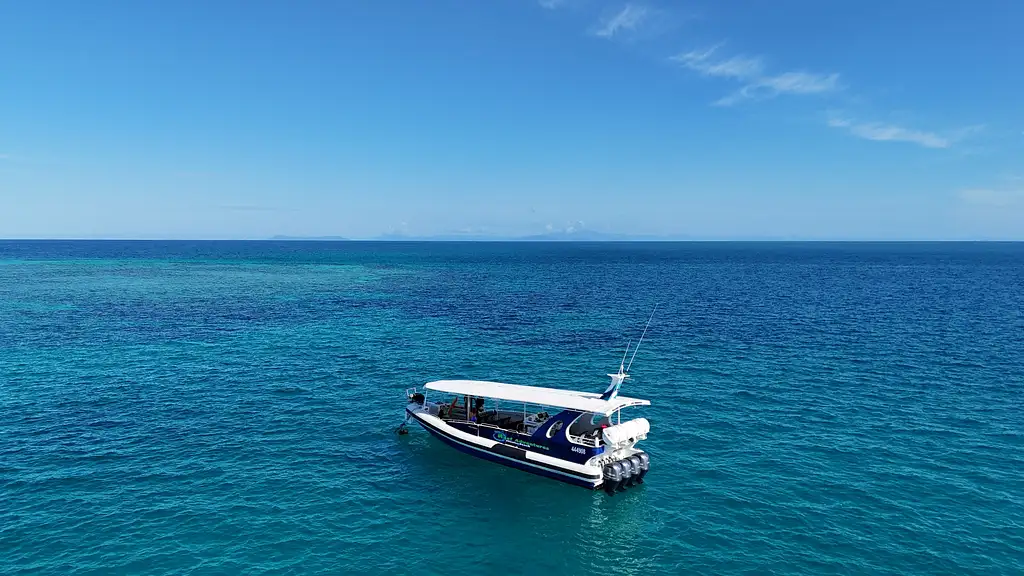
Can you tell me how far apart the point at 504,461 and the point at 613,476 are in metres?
7.14

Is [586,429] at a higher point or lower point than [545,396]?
lower

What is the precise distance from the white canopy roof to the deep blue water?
4.24m

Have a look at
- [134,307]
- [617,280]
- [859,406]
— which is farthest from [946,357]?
[134,307]

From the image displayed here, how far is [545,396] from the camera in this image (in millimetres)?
34375

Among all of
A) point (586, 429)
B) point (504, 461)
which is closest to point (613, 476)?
point (586, 429)

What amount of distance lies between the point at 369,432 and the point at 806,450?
29.1m

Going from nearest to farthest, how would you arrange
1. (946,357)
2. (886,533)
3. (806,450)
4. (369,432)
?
1. (886,533)
2. (806,450)
3. (369,432)
4. (946,357)

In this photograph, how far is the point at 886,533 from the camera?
25969 millimetres

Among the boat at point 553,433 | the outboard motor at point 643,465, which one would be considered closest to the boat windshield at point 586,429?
the boat at point 553,433

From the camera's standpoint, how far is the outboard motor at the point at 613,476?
98.2 feet

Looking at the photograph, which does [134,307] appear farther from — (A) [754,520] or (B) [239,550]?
(A) [754,520]

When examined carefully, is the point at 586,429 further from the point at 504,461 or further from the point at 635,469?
the point at 504,461

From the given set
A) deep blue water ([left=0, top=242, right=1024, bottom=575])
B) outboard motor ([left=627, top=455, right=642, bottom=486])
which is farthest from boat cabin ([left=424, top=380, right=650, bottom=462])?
deep blue water ([left=0, top=242, right=1024, bottom=575])

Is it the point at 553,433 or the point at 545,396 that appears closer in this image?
the point at 553,433
